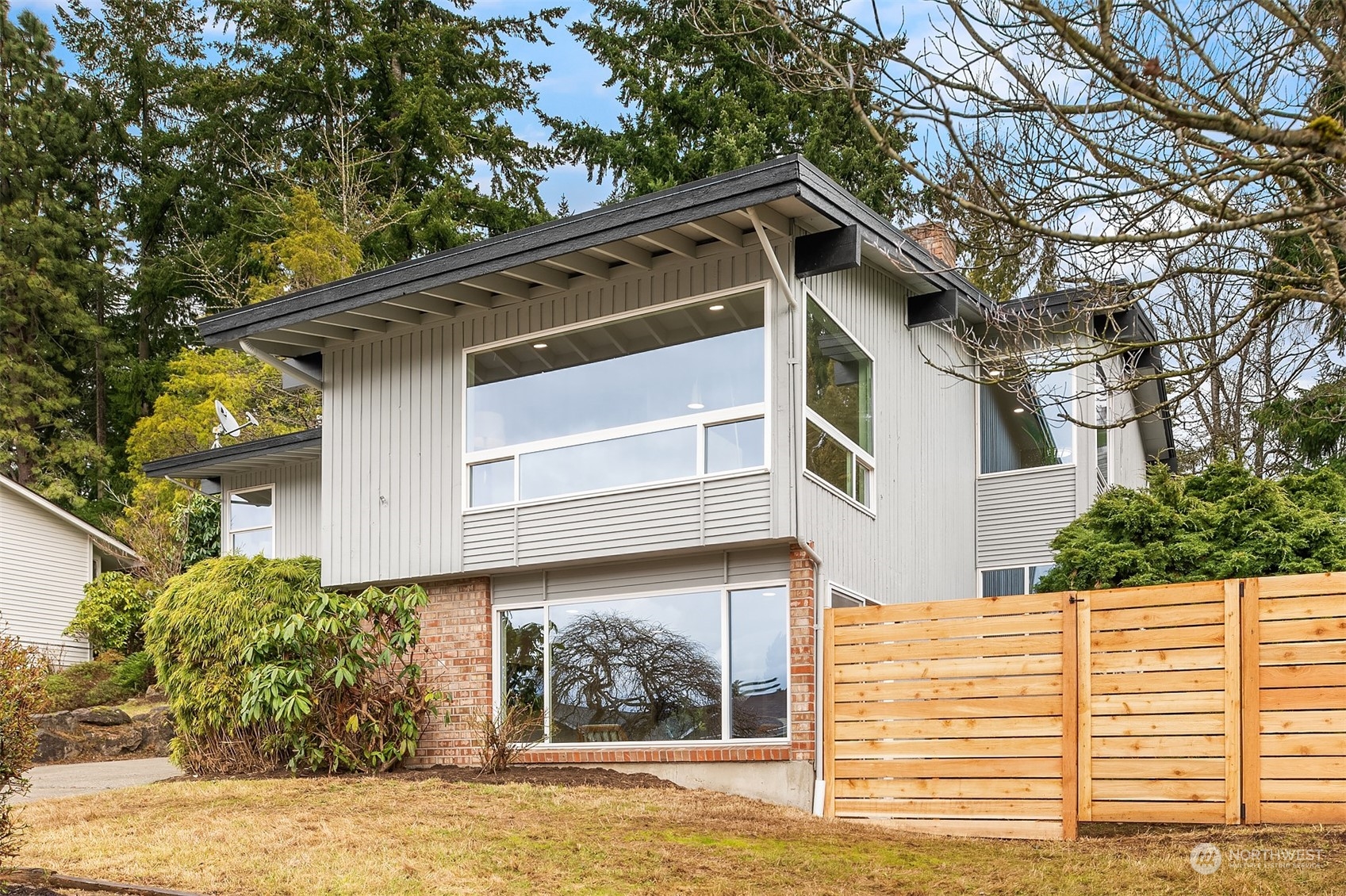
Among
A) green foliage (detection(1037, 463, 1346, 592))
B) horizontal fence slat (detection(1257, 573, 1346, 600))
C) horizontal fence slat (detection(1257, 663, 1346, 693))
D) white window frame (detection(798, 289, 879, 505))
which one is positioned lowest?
horizontal fence slat (detection(1257, 663, 1346, 693))

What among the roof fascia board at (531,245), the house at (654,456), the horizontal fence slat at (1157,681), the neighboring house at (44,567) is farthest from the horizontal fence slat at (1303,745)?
the neighboring house at (44,567)

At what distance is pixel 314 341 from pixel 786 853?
8247 millimetres

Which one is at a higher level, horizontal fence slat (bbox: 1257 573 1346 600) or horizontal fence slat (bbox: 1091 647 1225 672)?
horizontal fence slat (bbox: 1257 573 1346 600)

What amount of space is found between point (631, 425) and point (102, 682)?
15328mm

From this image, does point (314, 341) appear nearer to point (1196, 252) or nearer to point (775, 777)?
point (775, 777)

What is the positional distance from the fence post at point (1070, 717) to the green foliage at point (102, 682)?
17386mm

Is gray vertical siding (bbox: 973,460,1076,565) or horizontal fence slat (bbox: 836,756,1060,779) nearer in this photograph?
horizontal fence slat (bbox: 836,756,1060,779)

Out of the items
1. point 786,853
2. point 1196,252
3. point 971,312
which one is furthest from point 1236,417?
point 786,853

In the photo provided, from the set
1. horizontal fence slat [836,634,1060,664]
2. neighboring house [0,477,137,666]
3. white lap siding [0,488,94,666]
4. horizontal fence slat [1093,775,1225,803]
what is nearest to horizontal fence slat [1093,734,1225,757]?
horizontal fence slat [1093,775,1225,803]

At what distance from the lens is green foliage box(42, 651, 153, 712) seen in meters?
21.1

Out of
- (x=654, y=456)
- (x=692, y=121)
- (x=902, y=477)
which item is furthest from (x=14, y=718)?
(x=692, y=121)

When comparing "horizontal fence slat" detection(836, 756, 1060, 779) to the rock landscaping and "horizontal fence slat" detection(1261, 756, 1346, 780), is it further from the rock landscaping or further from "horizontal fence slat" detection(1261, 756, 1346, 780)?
the rock landscaping

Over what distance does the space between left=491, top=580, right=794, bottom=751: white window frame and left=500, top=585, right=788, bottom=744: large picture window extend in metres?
0.01

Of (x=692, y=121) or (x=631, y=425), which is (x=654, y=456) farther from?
(x=692, y=121)
